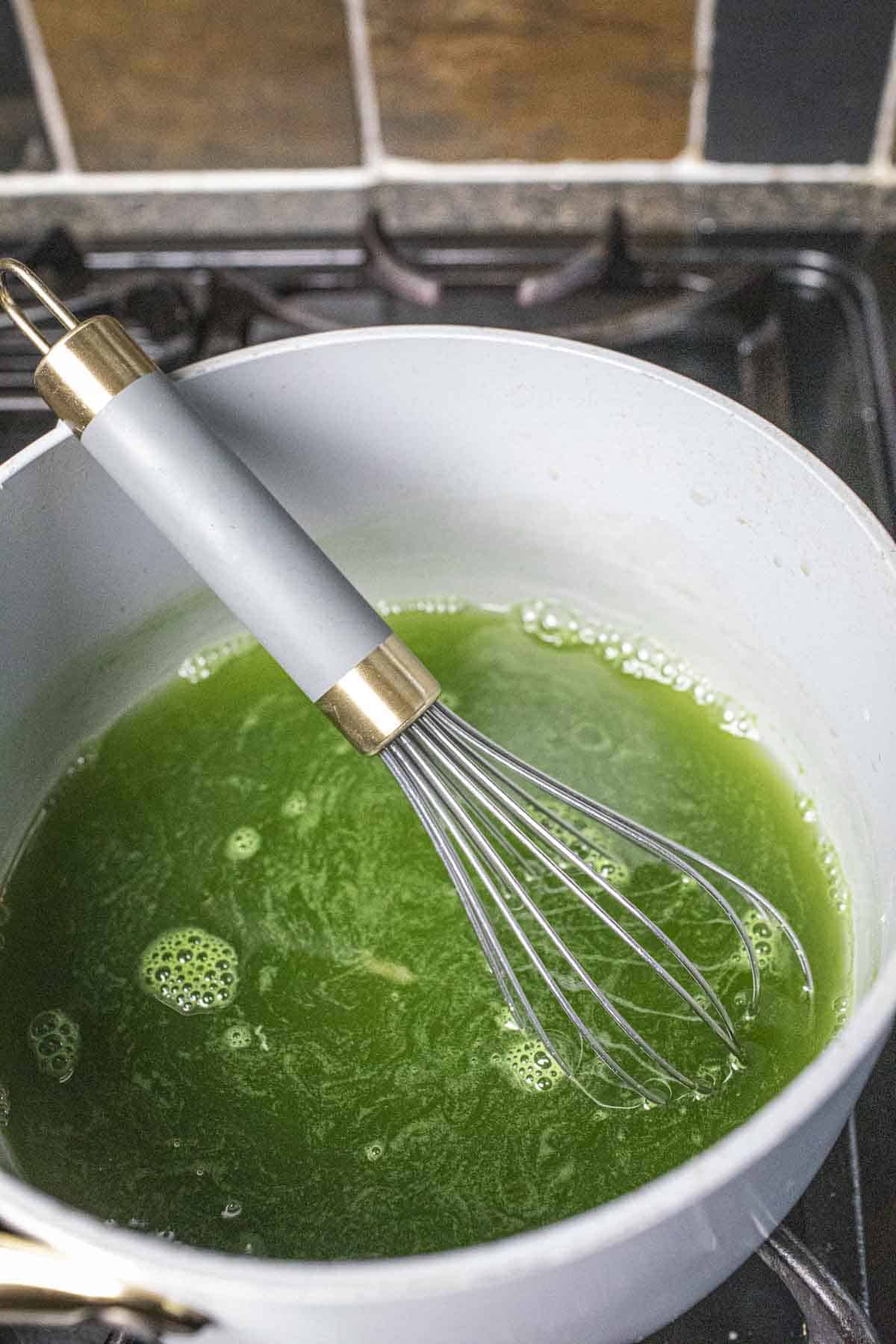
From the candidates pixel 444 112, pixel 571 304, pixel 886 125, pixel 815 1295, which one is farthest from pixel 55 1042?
pixel 886 125

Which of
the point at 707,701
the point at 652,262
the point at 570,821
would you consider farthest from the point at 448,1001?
the point at 652,262

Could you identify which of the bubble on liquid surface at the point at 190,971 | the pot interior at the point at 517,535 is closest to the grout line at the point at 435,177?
the pot interior at the point at 517,535

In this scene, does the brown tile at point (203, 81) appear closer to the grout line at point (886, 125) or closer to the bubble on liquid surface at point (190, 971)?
the grout line at point (886, 125)

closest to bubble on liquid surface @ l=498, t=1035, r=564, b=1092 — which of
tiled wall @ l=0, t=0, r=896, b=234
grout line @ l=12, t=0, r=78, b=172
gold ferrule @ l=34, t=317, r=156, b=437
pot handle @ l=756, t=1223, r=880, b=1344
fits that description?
pot handle @ l=756, t=1223, r=880, b=1344

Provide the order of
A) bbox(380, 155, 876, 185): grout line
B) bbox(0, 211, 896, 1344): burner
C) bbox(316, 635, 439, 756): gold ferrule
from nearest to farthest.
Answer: bbox(316, 635, 439, 756): gold ferrule → bbox(0, 211, 896, 1344): burner → bbox(380, 155, 876, 185): grout line

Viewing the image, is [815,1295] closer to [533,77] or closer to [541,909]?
[541,909]

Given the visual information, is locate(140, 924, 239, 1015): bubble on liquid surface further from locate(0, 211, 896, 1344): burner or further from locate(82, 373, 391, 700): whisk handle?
locate(0, 211, 896, 1344): burner

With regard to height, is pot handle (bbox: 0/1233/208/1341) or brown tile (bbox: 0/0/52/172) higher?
brown tile (bbox: 0/0/52/172)
